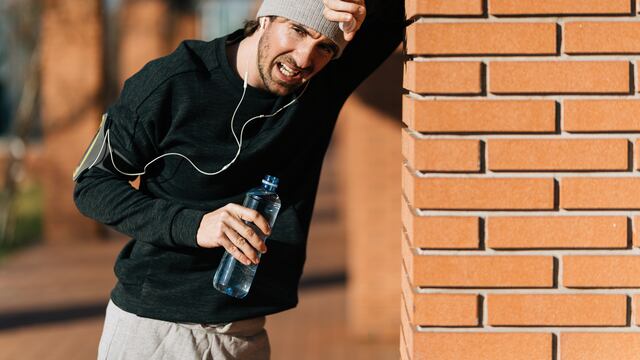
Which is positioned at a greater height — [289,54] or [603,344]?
[289,54]

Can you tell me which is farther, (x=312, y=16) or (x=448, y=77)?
(x=312, y=16)

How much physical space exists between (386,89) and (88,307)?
3160 millimetres

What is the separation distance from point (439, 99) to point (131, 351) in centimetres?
133

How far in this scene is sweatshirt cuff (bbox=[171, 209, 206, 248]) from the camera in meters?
2.90

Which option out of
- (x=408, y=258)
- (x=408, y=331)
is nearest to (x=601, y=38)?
(x=408, y=258)

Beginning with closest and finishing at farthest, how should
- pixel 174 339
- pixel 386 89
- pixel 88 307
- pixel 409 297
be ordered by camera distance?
pixel 409 297, pixel 174 339, pixel 386 89, pixel 88 307

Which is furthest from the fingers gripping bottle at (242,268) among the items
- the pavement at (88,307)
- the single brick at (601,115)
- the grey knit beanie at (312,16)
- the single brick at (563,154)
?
the pavement at (88,307)

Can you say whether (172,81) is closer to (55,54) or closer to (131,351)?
(131,351)

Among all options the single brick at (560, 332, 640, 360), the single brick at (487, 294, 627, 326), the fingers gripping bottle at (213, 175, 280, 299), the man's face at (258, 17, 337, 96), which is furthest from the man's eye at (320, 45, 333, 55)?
the single brick at (560, 332, 640, 360)

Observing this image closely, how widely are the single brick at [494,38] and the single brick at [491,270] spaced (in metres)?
0.44

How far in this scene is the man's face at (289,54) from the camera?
2994mm

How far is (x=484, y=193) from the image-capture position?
2.46 meters

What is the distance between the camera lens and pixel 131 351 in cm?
329

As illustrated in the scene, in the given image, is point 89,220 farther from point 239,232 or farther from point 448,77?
point 448,77
